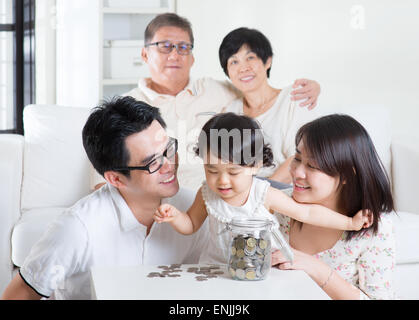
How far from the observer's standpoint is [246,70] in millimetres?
2486

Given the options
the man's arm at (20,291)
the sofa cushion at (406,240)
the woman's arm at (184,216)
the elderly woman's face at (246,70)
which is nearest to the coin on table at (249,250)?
the woman's arm at (184,216)

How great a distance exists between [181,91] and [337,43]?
1066mm

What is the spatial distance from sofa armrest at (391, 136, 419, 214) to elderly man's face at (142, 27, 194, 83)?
0.95 m

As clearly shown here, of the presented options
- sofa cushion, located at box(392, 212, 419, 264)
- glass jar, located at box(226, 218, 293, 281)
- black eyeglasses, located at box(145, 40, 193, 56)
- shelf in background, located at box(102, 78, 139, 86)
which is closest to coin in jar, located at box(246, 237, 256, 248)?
glass jar, located at box(226, 218, 293, 281)

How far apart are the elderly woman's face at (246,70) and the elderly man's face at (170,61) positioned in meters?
0.21

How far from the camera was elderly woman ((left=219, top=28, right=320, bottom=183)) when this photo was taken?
2.42 meters

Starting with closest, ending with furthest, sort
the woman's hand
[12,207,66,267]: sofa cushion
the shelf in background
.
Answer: the woman's hand < [12,207,66,267]: sofa cushion < the shelf in background

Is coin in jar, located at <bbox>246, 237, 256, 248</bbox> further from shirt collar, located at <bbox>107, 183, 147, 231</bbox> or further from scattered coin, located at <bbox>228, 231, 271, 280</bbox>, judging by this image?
shirt collar, located at <bbox>107, 183, 147, 231</bbox>

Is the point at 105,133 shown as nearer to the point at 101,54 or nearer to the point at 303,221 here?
the point at 303,221

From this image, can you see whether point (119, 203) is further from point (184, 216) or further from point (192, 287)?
point (192, 287)

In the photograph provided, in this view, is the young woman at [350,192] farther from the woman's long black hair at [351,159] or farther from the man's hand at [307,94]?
the man's hand at [307,94]

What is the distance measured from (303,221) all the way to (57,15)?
242 centimetres

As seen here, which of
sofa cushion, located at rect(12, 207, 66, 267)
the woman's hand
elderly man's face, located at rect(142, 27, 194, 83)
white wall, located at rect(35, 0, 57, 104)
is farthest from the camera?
white wall, located at rect(35, 0, 57, 104)
